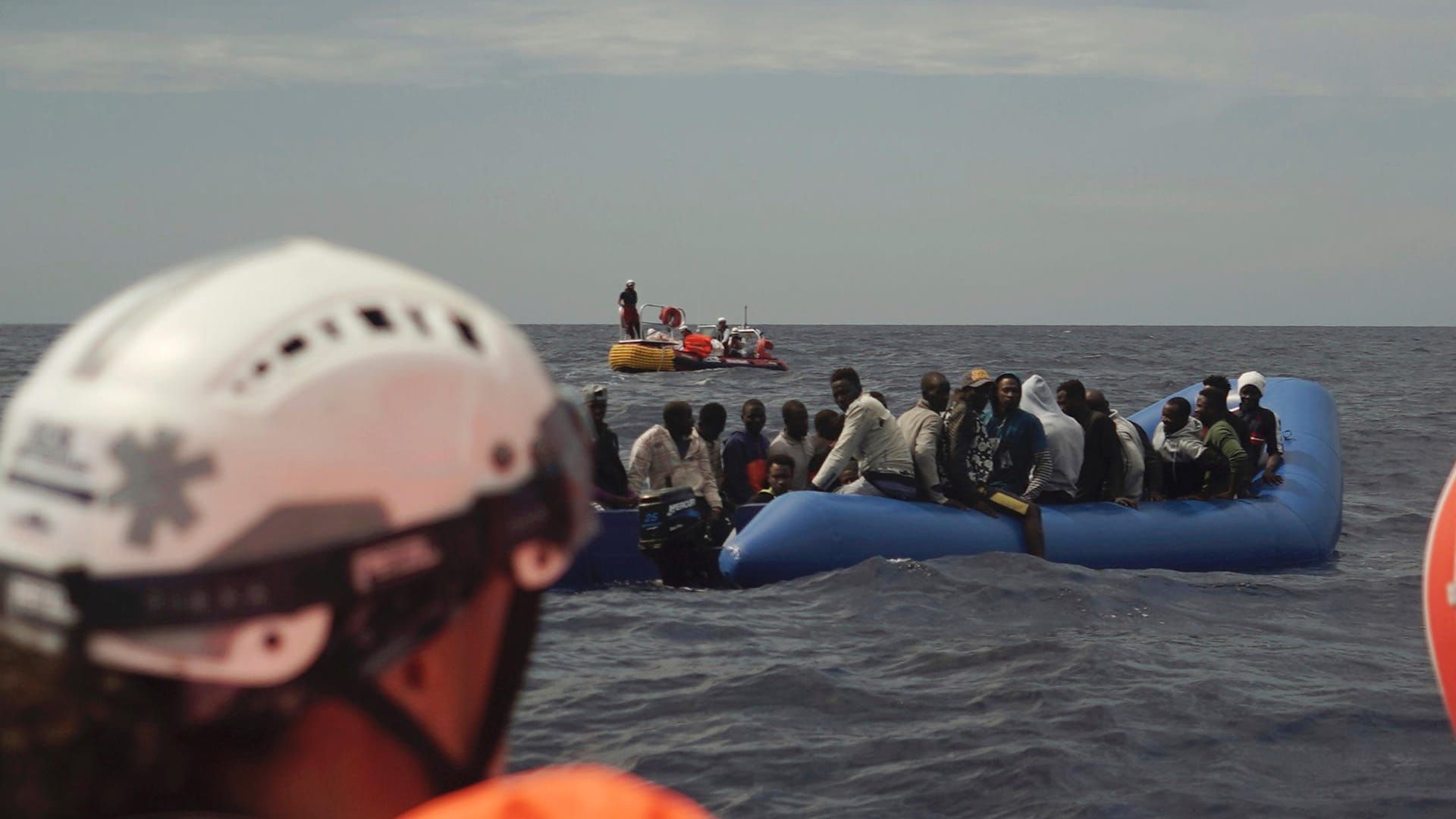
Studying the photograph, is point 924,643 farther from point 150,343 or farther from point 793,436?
point 150,343

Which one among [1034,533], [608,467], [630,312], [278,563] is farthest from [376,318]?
[630,312]

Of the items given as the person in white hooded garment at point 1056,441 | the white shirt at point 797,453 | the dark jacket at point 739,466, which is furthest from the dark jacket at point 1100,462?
the dark jacket at point 739,466

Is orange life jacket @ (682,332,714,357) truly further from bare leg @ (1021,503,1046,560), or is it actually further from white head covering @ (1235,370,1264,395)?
bare leg @ (1021,503,1046,560)

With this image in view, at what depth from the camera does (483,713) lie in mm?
906

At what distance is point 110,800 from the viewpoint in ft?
2.53

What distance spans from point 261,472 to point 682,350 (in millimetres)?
30052

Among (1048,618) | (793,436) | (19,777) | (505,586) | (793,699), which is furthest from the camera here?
(793,436)

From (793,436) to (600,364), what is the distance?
107 ft

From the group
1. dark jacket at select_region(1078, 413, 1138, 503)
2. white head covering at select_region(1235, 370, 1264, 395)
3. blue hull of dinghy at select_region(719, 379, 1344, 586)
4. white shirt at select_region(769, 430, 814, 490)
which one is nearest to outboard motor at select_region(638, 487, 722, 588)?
blue hull of dinghy at select_region(719, 379, 1344, 586)

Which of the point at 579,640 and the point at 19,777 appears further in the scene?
the point at 579,640

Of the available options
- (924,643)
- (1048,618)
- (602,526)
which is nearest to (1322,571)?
(1048,618)

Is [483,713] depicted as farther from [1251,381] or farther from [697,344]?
[697,344]

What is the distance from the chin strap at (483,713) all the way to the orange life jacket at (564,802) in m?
0.08

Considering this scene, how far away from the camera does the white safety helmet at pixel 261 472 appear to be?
0.76 meters
